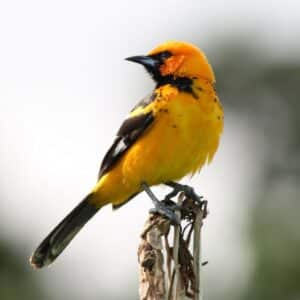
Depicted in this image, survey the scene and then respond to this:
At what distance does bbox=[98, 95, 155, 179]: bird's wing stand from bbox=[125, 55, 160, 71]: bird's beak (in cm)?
32

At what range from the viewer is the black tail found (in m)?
9.59

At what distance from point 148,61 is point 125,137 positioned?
0.66 metres

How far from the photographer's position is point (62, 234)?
33.2 feet

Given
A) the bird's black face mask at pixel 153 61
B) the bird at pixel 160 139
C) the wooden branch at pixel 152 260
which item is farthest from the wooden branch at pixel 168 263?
the bird's black face mask at pixel 153 61

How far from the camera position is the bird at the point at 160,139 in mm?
9656

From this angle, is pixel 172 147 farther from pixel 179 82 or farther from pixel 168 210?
pixel 168 210

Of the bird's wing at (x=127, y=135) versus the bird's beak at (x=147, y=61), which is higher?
the bird's beak at (x=147, y=61)

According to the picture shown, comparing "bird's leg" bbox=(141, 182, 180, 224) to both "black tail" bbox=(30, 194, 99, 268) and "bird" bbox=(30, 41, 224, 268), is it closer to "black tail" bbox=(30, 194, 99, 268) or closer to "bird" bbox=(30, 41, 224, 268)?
"bird" bbox=(30, 41, 224, 268)

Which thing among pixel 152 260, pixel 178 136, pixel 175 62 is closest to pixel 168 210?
pixel 152 260

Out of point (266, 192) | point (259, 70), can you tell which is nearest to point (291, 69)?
point (259, 70)

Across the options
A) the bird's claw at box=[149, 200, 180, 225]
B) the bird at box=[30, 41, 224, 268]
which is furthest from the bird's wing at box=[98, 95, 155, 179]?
the bird's claw at box=[149, 200, 180, 225]

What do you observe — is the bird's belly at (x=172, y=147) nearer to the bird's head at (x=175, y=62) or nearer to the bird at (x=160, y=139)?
the bird at (x=160, y=139)

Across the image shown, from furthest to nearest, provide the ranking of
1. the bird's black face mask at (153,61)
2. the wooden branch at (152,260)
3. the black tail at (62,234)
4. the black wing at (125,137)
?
1. the bird's black face mask at (153,61)
2. the black wing at (125,137)
3. the black tail at (62,234)
4. the wooden branch at (152,260)

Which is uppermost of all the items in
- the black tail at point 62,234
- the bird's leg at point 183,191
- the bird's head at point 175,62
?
the bird's head at point 175,62
